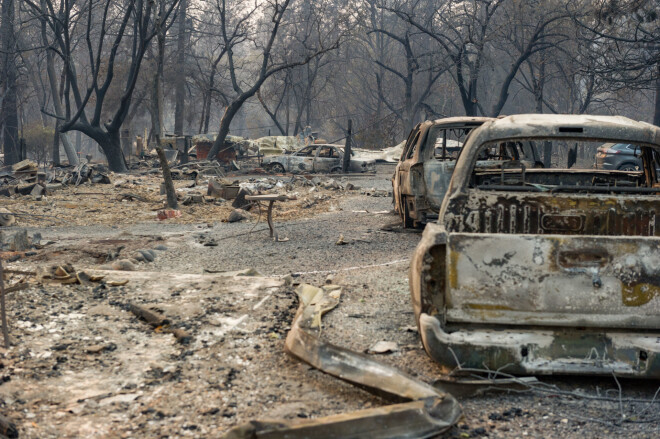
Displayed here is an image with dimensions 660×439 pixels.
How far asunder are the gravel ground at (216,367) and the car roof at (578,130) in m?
1.69

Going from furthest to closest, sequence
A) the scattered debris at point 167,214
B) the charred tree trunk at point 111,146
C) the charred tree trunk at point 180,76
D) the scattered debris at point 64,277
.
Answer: the charred tree trunk at point 180,76
the charred tree trunk at point 111,146
the scattered debris at point 167,214
the scattered debris at point 64,277

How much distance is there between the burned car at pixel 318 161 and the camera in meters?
28.2

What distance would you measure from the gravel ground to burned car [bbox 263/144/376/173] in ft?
63.6

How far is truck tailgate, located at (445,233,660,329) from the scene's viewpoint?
4312mm

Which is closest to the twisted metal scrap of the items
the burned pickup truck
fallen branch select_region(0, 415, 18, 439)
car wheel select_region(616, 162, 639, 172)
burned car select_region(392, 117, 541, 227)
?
the burned pickup truck

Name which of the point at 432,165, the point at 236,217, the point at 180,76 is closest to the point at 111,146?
the point at 236,217

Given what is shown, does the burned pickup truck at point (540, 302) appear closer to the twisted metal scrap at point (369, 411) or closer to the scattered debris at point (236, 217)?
the twisted metal scrap at point (369, 411)

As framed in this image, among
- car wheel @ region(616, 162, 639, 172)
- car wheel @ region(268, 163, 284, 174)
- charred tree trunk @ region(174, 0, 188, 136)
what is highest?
charred tree trunk @ region(174, 0, 188, 136)

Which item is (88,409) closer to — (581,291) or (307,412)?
(307,412)

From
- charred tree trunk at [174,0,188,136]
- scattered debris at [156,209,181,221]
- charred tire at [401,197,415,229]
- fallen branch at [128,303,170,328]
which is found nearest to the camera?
fallen branch at [128,303,170,328]

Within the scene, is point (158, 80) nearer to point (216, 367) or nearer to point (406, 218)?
point (406, 218)

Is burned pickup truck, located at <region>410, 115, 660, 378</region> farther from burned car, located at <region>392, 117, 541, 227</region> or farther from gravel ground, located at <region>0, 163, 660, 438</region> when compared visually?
burned car, located at <region>392, 117, 541, 227</region>

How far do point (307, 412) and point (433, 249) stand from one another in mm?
1253

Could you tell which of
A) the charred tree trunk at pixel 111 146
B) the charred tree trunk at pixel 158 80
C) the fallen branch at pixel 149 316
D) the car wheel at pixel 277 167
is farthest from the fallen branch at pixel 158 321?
the charred tree trunk at pixel 111 146
